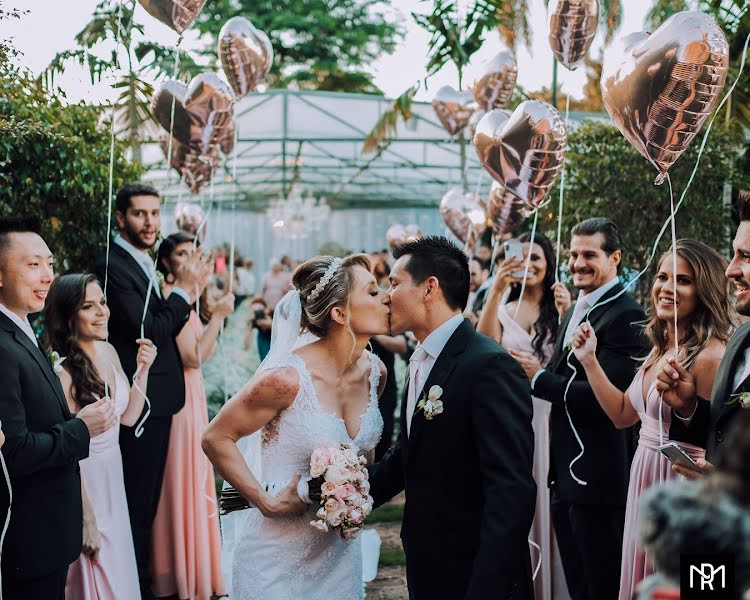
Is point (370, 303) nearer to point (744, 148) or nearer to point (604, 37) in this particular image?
point (744, 148)

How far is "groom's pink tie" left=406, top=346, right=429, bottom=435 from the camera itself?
9.36 feet

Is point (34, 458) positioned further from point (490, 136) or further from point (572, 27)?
point (572, 27)

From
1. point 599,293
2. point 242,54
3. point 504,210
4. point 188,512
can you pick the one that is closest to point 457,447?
point 599,293

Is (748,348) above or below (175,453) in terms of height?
above

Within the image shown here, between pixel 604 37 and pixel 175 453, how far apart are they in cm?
1732

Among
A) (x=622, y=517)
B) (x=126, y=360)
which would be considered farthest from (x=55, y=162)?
(x=622, y=517)

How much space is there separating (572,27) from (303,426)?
10.8 feet

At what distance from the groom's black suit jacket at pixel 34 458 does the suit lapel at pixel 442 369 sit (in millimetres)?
1213

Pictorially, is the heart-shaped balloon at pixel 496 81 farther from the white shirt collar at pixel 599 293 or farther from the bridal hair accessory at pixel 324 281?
the bridal hair accessory at pixel 324 281

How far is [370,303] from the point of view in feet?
10.3

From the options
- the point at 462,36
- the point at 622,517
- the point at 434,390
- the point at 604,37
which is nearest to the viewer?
the point at 434,390

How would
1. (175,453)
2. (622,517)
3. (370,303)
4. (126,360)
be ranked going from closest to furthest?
(370,303), (622,517), (126,360), (175,453)

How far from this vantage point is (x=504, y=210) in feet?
20.1

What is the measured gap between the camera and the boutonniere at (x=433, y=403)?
104 inches
